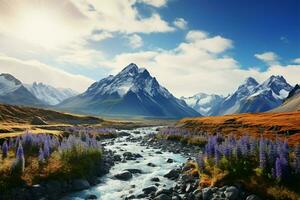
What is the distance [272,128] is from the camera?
292ft

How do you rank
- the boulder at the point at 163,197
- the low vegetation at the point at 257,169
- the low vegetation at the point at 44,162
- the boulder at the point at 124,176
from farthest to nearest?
the boulder at the point at 124,176
the boulder at the point at 163,197
the low vegetation at the point at 44,162
the low vegetation at the point at 257,169

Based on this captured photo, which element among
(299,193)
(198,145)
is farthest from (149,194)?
(198,145)

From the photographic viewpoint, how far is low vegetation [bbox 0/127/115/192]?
29.0m

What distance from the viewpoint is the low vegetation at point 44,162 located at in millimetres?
29016

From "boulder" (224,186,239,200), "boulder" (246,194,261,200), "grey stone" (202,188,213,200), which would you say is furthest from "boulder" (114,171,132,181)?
"boulder" (246,194,261,200)

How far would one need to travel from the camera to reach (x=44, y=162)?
34.1 m

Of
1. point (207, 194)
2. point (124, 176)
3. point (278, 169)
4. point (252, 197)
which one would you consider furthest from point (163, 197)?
point (124, 176)

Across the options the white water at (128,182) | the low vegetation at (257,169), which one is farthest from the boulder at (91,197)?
the low vegetation at (257,169)

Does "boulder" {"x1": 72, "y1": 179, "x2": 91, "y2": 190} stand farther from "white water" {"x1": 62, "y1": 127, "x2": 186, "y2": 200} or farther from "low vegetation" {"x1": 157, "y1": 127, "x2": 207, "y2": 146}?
"low vegetation" {"x1": 157, "y1": 127, "x2": 207, "y2": 146}

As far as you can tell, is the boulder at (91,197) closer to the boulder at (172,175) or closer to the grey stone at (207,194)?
the grey stone at (207,194)

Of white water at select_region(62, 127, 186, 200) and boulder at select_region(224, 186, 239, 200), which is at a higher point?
boulder at select_region(224, 186, 239, 200)

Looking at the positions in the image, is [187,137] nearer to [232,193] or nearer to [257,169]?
[257,169]

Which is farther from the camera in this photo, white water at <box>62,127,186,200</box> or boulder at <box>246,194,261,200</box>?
white water at <box>62,127,186,200</box>

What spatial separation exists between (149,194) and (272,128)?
65.6 meters
